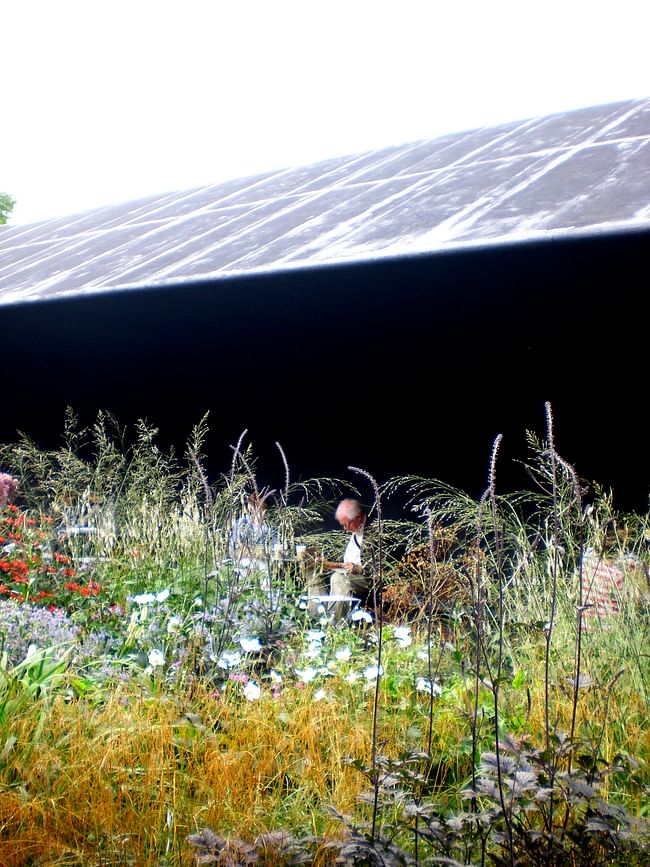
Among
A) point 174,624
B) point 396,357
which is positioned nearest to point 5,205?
point 396,357

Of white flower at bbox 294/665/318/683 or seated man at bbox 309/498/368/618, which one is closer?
white flower at bbox 294/665/318/683

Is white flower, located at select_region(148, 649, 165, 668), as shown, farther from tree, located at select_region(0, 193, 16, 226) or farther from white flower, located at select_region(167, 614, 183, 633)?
tree, located at select_region(0, 193, 16, 226)

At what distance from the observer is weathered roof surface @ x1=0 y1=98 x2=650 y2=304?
4129 mm

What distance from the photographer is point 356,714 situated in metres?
3.09

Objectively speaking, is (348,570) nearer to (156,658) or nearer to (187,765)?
(156,658)

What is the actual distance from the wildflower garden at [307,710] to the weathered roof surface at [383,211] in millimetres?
1264

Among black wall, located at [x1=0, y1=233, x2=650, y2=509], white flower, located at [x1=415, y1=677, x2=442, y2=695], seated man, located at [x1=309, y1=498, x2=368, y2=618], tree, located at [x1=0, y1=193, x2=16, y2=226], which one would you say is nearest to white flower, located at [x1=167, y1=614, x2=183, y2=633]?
seated man, located at [x1=309, y1=498, x2=368, y2=618]

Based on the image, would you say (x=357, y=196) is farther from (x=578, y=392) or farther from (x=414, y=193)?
(x=578, y=392)

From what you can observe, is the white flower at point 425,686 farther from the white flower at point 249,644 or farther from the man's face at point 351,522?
the man's face at point 351,522

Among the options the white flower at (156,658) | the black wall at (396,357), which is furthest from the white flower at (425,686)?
the black wall at (396,357)

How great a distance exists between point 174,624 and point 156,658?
1.24ft

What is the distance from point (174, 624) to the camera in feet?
12.5

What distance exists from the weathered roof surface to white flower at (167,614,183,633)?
170 cm

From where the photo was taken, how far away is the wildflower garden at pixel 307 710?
84.2 inches
